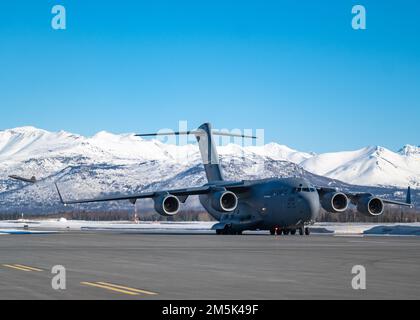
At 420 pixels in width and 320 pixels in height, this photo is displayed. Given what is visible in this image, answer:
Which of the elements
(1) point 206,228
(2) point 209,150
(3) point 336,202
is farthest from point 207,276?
(1) point 206,228

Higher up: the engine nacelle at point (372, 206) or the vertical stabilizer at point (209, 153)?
the vertical stabilizer at point (209, 153)

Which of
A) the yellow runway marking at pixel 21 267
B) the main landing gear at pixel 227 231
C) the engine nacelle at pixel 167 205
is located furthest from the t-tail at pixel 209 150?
the yellow runway marking at pixel 21 267

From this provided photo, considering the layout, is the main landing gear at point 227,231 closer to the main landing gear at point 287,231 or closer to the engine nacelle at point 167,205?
the main landing gear at point 287,231

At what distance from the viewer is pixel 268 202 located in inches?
2164

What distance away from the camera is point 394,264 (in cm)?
2198

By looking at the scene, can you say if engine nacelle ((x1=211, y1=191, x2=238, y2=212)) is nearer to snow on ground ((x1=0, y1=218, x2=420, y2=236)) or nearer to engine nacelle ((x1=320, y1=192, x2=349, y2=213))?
engine nacelle ((x1=320, y1=192, x2=349, y2=213))

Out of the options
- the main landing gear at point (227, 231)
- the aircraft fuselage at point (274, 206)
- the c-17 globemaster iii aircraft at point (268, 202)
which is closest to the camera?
the aircraft fuselage at point (274, 206)

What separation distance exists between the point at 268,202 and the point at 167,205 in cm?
712

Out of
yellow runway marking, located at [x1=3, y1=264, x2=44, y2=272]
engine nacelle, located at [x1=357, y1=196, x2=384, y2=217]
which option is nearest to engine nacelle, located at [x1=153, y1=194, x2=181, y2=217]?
engine nacelle, located at [x1=357, y1=196, x2=384, y2=217]

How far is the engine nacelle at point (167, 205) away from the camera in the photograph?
177 feet

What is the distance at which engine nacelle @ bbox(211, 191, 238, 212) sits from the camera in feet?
178
